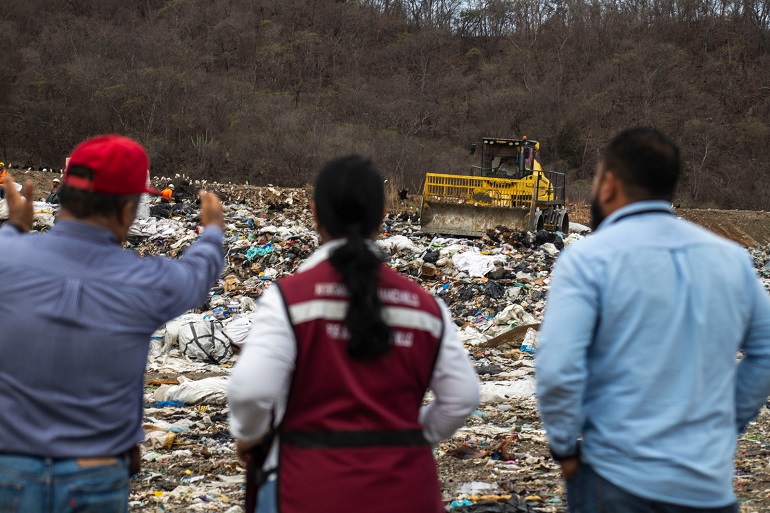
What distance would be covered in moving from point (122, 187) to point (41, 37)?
44125 millimetres

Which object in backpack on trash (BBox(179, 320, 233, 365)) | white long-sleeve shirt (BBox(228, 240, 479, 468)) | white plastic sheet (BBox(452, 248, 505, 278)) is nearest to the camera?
→ white long-sleeve shirt (BBox(228, 240, 479, 468))

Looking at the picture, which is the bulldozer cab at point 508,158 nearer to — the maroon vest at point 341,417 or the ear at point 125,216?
the ear at point 125,216

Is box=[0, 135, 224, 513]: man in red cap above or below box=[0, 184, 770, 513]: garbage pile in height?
above

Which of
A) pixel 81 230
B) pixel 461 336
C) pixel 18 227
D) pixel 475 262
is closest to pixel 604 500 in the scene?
pixel 81 230

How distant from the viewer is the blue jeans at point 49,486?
190 centimetres

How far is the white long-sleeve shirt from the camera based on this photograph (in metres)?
1.85

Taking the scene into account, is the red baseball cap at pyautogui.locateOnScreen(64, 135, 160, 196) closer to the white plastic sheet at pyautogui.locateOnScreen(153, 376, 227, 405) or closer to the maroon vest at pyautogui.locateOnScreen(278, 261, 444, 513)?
the maroon vest at pyautogui.locateOnScreen(278, 261, 444, 513)

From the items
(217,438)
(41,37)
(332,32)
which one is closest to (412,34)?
(332,32)

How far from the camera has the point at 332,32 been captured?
5394 centimetres

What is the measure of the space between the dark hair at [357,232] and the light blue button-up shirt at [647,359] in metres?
0.46

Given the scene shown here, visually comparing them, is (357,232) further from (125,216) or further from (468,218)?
(468,218)

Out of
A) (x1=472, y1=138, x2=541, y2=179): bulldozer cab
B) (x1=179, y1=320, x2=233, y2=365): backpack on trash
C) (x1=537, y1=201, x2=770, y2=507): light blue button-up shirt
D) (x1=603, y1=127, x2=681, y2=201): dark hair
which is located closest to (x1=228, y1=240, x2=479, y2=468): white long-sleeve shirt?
(x1=537, y1=201, x2=770, y2=507): light blue button-up shirt

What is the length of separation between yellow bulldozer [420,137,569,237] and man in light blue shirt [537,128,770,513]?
15.8m

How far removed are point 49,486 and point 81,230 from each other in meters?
0.58
